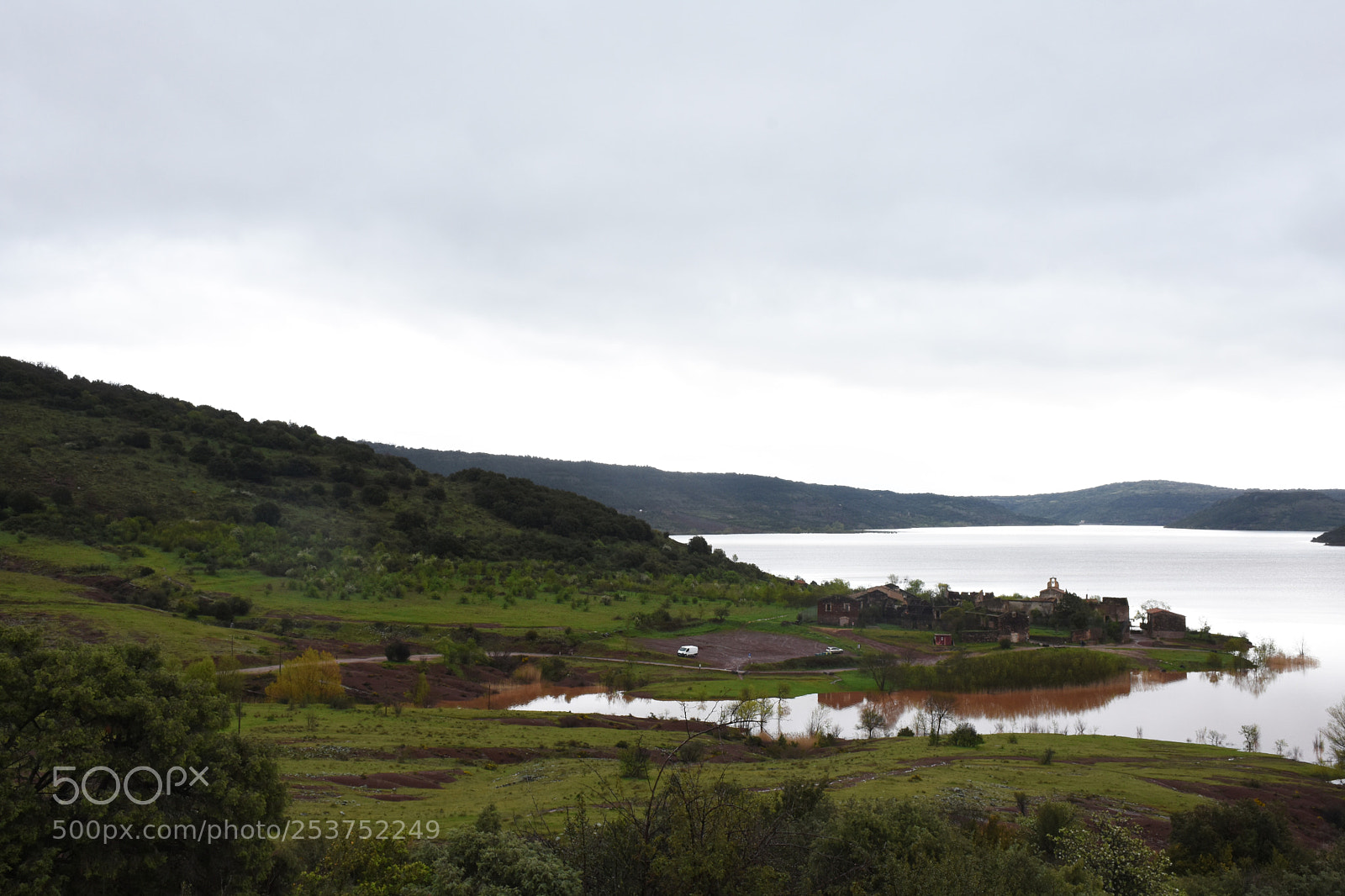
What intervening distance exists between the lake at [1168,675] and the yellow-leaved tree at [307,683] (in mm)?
13059

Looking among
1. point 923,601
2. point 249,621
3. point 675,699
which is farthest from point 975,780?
point 923,601

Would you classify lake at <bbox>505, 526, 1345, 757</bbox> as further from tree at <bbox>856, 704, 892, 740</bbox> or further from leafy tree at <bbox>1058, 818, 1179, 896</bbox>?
leafy tree at <bbox>1058, 818, 1179, 896</bbox>

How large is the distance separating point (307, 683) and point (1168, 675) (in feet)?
199

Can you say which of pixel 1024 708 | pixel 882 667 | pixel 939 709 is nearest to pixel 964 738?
pixel 939 709

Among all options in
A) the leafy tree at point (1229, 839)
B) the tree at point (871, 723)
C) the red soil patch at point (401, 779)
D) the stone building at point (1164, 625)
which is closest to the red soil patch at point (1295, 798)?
the leafy tree at point (1229, 839)

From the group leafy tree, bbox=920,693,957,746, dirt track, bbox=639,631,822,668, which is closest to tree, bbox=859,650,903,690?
leafy tree, bbox=920,693,957,746

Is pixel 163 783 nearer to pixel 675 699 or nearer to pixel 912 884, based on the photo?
pixel 912 884

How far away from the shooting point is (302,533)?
72812 millimetres

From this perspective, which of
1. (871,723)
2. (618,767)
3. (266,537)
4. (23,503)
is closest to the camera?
(618,767)

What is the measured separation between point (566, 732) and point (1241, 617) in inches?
3595

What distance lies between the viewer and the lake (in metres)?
46.9

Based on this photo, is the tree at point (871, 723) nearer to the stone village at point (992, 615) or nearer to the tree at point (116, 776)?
the stone village at point (992, 615)
